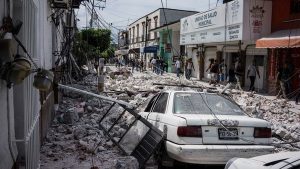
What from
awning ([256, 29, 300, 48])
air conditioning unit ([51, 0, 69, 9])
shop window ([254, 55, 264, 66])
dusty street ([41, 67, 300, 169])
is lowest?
dusty street ([41, 67, 300, 169])

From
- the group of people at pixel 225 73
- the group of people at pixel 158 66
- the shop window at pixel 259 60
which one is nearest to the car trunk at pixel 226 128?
the group of people at pixel 225 73

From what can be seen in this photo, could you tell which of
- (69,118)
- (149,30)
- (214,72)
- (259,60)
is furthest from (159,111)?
(149,30)

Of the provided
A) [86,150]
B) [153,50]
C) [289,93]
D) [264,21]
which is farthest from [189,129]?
[153,50]

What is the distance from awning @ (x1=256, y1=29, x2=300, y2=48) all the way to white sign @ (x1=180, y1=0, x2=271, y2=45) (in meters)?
1.49

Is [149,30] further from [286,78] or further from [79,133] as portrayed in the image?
[79,133]

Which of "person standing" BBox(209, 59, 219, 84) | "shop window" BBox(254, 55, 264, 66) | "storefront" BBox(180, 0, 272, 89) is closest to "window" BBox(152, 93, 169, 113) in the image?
"storefront" BBox(180, 0, 272, 89)

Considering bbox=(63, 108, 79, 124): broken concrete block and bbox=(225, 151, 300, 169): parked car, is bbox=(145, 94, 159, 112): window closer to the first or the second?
bbox=(63, 108, 79, 124): broken concrete block

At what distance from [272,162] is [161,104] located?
→ 365 cm

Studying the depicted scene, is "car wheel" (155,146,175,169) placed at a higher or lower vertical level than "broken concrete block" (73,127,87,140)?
higher

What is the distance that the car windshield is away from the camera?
21.6 feet

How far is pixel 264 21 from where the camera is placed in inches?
806

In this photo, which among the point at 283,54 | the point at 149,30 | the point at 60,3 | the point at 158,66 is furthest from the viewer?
the point at 149,30

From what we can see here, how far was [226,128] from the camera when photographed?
6.06 meters

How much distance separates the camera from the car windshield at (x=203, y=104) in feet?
21.6
